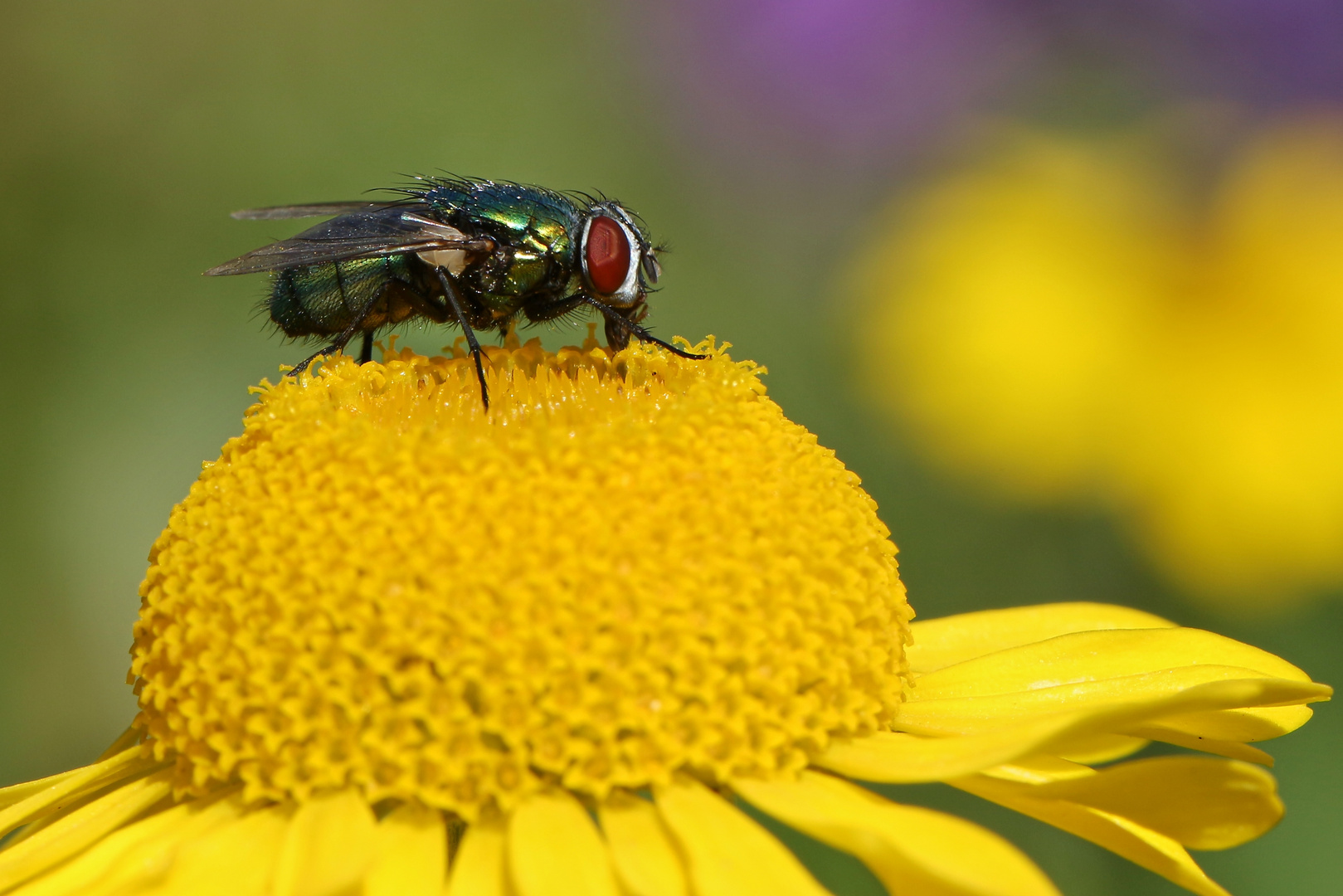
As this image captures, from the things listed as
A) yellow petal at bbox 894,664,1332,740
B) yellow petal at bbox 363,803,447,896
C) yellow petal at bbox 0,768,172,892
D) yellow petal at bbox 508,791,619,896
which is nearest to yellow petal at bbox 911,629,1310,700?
yellow petal at bbox 894,664,1332,740

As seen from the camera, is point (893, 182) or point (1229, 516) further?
point (893, 182)

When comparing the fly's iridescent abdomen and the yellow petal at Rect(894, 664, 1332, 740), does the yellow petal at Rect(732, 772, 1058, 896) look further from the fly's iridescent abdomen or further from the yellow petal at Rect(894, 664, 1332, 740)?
the fly's iridescent abdomen

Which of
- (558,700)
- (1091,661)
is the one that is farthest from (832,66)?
(558,700)

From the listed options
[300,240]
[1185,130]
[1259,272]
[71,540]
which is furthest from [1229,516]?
[71,540]

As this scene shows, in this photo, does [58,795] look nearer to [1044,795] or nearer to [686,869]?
[686,869]

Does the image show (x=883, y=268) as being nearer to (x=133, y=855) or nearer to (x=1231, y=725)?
(x=1231, y=725)

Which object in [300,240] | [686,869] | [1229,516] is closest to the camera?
[686,869]

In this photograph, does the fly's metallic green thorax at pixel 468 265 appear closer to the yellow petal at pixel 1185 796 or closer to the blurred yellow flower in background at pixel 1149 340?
the yellow petal at pixel 1185 796
